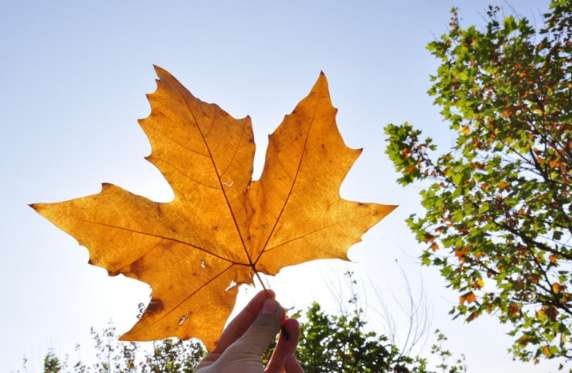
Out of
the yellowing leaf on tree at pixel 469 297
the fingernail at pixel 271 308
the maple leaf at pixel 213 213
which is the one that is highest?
the yellowing leaf on tree at pixel 469 297

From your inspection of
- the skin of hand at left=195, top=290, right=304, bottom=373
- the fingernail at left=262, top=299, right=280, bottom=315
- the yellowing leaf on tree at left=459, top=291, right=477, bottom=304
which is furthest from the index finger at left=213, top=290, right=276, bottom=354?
the yellowing leaf on tree at left=459, top=291, right=477, bottom=304

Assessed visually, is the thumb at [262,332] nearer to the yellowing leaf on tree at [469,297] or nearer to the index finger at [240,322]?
the index finger at [240,322]

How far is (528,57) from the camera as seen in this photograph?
5.21 metres

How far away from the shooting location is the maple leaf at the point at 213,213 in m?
1.09

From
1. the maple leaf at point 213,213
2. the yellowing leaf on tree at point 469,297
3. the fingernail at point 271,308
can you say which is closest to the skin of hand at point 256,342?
the fingernail at point 271,308

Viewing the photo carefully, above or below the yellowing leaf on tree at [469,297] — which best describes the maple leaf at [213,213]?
below

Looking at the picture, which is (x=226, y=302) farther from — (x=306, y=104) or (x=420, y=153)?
(x=420, y=153)

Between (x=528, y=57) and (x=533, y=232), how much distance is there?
2720mm

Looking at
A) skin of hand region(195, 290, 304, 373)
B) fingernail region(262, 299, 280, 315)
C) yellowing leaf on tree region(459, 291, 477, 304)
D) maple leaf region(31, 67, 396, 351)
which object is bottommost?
skin of hand region(195, 290, 304, 373)

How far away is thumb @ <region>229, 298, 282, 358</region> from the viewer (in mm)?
1166

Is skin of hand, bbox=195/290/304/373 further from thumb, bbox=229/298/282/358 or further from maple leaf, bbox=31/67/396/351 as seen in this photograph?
maple leaf, bbox=31/67/396/351

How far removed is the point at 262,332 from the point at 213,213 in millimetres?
468

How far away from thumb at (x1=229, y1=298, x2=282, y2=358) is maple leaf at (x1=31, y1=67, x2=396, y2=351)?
0.11 m

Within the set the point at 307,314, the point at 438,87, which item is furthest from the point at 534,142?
the point at 307,314
